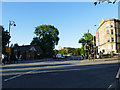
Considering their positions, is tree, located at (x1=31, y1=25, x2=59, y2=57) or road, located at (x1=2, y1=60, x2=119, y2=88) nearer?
road, located at (x1=2, y1=60, x2=119, y2=88)

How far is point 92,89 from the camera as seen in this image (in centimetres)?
571

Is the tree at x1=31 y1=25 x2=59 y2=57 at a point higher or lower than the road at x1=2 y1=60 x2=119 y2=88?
higher

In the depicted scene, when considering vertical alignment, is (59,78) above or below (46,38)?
below

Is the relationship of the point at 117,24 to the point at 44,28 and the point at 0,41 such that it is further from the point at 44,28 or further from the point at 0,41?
the point at 0,41

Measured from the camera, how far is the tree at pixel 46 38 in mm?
70625

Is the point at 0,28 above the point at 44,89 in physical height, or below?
above

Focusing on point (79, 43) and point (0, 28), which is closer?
point (0, 28)

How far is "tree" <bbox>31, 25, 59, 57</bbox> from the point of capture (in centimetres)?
7062

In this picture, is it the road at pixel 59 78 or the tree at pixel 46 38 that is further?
the tree at pixel 46 38

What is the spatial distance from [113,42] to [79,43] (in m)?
31.9

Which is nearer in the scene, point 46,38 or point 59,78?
point 59,78

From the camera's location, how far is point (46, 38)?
232 feet

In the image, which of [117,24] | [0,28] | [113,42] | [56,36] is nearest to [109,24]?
[117,24]

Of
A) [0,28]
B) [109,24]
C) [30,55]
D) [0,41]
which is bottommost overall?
[30,55]
